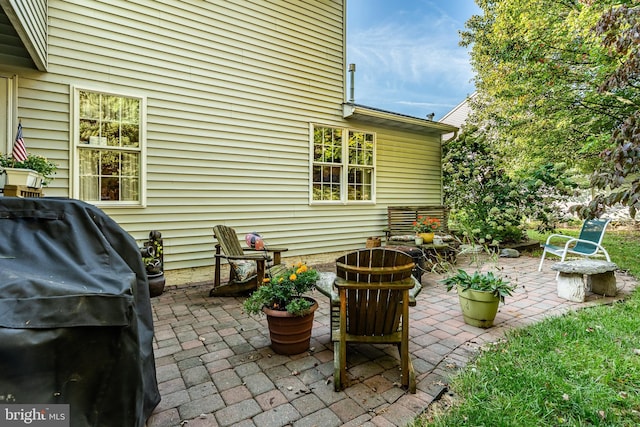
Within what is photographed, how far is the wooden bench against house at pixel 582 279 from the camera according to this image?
3.79 metres

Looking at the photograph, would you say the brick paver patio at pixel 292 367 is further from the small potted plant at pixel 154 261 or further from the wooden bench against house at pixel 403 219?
the wooden bench against house at pixel 403 219

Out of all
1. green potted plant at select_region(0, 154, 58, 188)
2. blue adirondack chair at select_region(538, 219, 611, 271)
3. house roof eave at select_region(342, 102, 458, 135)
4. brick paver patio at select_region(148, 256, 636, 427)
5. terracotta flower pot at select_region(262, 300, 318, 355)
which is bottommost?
brick paver patio at select_region(148, 256, 636, 427)

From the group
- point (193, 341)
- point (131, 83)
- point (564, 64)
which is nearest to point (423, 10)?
point (564, 64)

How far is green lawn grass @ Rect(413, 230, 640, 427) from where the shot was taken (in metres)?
1.77

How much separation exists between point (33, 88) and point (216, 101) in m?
2.16

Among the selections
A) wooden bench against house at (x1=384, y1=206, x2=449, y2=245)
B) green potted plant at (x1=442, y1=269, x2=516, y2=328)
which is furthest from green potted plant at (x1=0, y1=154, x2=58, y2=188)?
wooden bench against house at (x1=384, y1=206, x2=449, y2=245)

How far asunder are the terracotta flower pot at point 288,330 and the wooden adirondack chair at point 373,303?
1.32 ft

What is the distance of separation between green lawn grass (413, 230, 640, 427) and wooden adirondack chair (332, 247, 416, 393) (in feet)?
1.40

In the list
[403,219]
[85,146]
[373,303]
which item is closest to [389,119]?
[403,219]

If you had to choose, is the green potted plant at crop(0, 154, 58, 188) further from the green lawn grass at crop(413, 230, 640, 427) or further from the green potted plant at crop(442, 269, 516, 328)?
the green potted plant at crop(442, 269, 516, 328)

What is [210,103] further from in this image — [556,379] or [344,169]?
[556,379]

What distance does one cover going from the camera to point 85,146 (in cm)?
392
